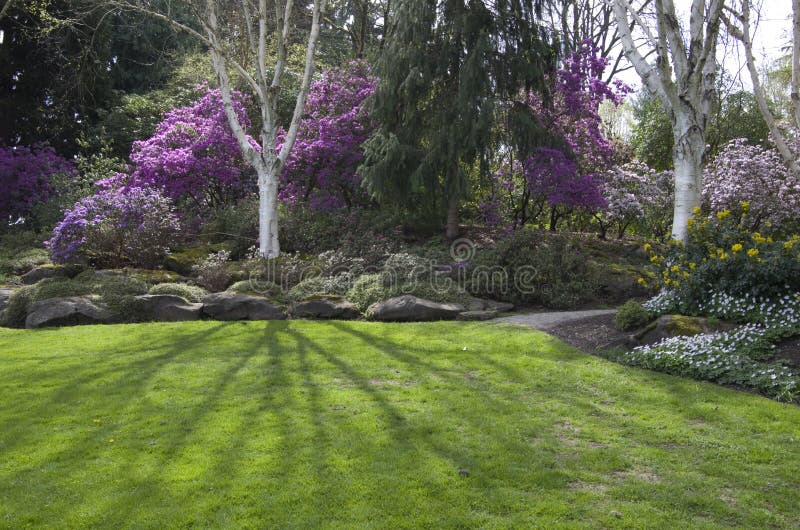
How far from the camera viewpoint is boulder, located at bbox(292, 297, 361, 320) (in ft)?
32.3

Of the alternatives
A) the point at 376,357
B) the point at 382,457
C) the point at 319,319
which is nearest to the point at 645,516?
the point at 382,457

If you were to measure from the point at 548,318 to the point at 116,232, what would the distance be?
8758 millimetres

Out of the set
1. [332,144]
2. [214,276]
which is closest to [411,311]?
[214,276]

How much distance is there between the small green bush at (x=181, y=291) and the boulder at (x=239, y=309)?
1.65 feet

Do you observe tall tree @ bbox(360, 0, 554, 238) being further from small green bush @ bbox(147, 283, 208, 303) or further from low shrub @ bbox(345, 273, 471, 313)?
small green bush @ bbox(147, 283, 208, 303)

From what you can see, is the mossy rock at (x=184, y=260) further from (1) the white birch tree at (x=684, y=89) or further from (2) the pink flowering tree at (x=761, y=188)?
(2) the pink flowering tree at (x=761, y=188)

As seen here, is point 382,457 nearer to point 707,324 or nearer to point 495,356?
point 495,356

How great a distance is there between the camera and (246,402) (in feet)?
18.3

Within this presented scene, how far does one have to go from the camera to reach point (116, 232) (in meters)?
12.3

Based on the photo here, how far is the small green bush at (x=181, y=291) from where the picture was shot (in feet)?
33.9

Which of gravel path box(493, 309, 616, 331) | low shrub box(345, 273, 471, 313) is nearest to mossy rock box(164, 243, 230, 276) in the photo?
low shrub box(345, 273, 471, 313)

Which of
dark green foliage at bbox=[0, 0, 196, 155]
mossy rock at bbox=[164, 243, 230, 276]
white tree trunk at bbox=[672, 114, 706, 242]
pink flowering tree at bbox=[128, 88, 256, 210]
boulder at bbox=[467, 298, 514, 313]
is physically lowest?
boulder at bbox=[467, 298, 514, 313]

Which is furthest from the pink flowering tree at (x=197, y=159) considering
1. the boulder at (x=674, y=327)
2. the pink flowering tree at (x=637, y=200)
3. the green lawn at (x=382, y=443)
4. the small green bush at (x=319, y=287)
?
the boulder at (x=674, y=327)

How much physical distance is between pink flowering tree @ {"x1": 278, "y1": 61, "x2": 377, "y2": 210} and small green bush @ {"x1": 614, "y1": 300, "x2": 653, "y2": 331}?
25.3ft
